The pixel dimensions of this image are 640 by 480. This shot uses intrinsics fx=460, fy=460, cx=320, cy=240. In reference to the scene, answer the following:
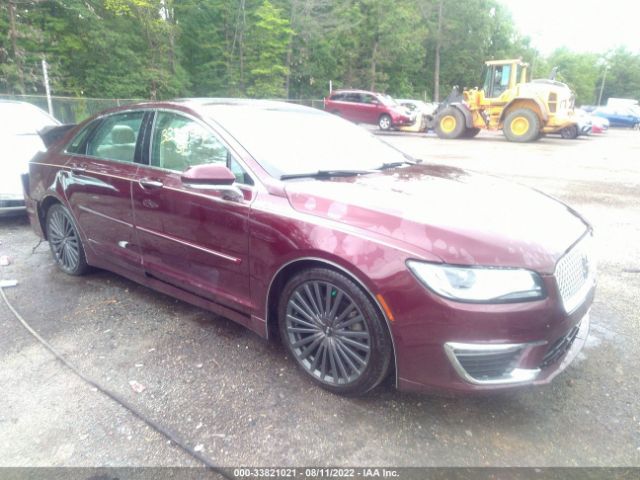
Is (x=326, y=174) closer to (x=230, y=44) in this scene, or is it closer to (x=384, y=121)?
(x=384, y=121)

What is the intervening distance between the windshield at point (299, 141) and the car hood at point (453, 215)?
24 centimetres

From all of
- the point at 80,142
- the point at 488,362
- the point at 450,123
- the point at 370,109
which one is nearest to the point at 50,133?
the point at 80,142

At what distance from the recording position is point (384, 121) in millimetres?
21547

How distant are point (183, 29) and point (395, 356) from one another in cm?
3030

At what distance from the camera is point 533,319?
2047 mm

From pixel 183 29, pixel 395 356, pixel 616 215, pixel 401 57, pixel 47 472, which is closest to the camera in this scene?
pixel 47 472

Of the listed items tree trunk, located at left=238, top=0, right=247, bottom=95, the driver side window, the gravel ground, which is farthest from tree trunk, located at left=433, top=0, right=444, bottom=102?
the driver side window

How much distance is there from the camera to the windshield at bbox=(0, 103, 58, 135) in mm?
6082

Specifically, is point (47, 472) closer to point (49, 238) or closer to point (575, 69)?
point (49, 238)

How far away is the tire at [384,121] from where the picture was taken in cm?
2138

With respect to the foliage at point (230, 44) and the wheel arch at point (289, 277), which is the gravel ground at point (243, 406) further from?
the foliage at point (230, 44)

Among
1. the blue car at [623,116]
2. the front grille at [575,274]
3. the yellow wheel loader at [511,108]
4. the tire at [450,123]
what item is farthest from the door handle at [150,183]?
the blue car at [623,116]

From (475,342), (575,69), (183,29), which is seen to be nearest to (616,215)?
(475,342)

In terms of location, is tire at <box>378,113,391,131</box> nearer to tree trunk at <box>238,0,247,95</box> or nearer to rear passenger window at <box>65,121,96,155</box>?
tree trunk at <box>238,0,247,95</box>
